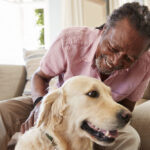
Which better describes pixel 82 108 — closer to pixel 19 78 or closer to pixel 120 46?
pixel 120 46

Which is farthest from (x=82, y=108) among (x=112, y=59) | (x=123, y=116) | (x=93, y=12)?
(x=93, y=12)

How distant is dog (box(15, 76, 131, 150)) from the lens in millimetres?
1021

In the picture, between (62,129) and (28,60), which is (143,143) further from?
(28,60)

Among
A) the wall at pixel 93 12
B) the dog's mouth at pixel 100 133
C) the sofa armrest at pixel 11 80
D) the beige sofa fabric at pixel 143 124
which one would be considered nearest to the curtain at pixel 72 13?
the wall at pixel 93 12

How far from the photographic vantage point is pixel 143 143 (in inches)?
58.6

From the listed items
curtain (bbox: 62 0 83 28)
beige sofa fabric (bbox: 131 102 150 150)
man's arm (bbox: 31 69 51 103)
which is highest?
curtain (bbox: 62 0 83 28)

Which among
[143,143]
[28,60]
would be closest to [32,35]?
[28,60]

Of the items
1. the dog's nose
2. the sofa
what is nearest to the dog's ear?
the dog's nose

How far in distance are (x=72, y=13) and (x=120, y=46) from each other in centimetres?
211

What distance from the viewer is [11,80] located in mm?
2547

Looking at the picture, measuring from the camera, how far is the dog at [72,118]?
1.02 m

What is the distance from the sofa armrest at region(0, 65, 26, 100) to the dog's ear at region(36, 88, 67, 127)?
4.80 ft

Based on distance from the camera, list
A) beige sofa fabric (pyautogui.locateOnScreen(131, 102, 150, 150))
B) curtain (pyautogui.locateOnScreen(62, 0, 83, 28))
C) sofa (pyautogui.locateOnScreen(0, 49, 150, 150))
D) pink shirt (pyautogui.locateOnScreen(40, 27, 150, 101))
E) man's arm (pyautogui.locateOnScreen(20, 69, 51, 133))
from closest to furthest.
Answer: man's arm (pyautogui.locateOnScreen(20, 69, 51, 133))
pink shirt (pyautogui.locateOnScreen(40, 27, 150, 101))
beige sofa fabric (pyautogui.locateOnScreen(131, 102, 150, 150))
sofa (pyautogui.locateOnScreen(0, 49, 150, 150))
curtain (pyautogui.locateOnScreen(62, 0, 83, 28))

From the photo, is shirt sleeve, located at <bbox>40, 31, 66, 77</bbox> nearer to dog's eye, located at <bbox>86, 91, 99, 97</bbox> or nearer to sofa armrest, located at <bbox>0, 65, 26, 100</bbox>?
dog's eye, located at <bbox>86, 91, 99, 97</bbox>
